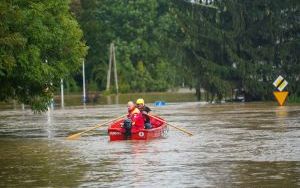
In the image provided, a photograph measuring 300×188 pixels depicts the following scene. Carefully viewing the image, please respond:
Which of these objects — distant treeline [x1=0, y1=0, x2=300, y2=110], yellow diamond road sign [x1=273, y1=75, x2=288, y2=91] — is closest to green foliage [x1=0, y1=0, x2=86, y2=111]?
distant treeline [x1=0, y1=0, x2=300, y2=110]

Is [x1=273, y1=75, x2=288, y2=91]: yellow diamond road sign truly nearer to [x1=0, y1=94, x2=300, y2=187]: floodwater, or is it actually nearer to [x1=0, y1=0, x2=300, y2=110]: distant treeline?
[x1=0, y1=0, x2=300, y2=110]: distant treeline

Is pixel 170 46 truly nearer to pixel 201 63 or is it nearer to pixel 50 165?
pixel 201 63

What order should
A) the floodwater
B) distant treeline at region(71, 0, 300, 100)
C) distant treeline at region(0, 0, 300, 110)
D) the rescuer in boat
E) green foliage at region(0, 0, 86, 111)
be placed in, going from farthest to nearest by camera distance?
1. distant treeline at region(71, 0, 300, 100)
2. distant treeline at region(0, 0, 300, 110)
3. the rescuer in boat
4. green foliage at region(0, 0, 86, 111)
5. the floodwater

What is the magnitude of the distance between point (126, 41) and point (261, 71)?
51904 mm

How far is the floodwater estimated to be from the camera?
1639 centimetres

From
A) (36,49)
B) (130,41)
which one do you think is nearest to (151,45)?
(130,41)

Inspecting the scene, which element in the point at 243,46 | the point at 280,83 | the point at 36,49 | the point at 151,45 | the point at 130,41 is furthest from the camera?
the point at 130,41

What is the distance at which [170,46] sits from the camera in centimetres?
6406

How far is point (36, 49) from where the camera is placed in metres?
27.5

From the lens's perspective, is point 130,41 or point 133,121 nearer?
point 133,121

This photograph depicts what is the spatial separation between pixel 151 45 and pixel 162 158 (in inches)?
3575

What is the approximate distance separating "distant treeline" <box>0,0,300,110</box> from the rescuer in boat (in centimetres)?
328

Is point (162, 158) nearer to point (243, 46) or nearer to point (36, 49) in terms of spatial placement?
point (36, 49)

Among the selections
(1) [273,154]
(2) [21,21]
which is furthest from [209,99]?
(1) [273,154]
